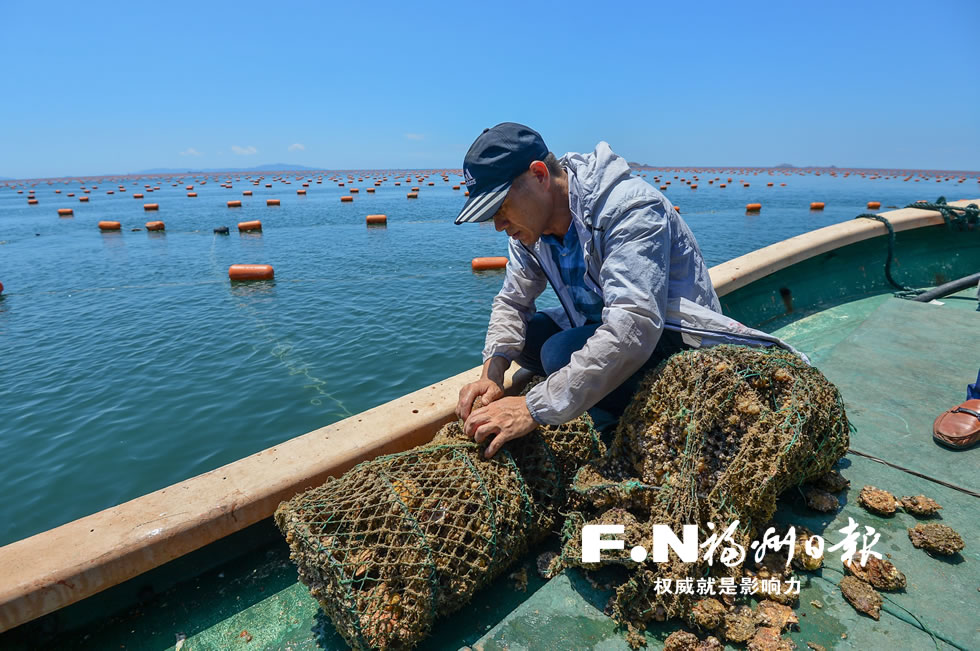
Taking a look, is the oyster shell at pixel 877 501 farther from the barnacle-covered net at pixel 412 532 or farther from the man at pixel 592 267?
the barnacle-covered net at pixel 412 532

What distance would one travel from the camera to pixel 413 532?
5.29ft

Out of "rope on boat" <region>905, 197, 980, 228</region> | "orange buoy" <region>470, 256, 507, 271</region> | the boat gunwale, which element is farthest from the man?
"orange buoy" <region>470, 256, 507, 271</region>

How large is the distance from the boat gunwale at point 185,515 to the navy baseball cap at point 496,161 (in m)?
1.15

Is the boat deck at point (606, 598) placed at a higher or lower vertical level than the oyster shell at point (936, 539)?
lower

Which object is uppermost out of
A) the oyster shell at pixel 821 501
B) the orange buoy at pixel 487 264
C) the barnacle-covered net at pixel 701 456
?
the barnacle-covered net at pixel 701 456

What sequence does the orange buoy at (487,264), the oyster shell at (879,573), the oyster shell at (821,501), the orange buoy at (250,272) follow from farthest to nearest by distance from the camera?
the orange buoy at (487,264), the orange buoy at (250,272), the oyster shell at (821,501), the oyster shell at (879,573)

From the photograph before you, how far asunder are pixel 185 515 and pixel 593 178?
2085 mm

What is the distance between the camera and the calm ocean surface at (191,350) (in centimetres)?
497

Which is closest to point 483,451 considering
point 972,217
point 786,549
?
point 786,549

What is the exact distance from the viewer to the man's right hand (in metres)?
2.21

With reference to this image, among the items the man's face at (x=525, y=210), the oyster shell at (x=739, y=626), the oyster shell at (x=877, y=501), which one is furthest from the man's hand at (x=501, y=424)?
the oyster shell at (x=877, y=501)

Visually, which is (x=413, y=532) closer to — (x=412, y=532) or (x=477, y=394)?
(x=412, y=532)

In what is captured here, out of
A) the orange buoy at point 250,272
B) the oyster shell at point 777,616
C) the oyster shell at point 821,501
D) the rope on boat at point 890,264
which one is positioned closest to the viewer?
the oyster shell at point 777,616

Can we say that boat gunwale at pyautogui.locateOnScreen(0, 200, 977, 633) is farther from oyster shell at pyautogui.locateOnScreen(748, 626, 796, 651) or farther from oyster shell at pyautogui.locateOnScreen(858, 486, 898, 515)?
oyster shell at pyautogui.locateOnScreen(858, 486, 898, 515)
